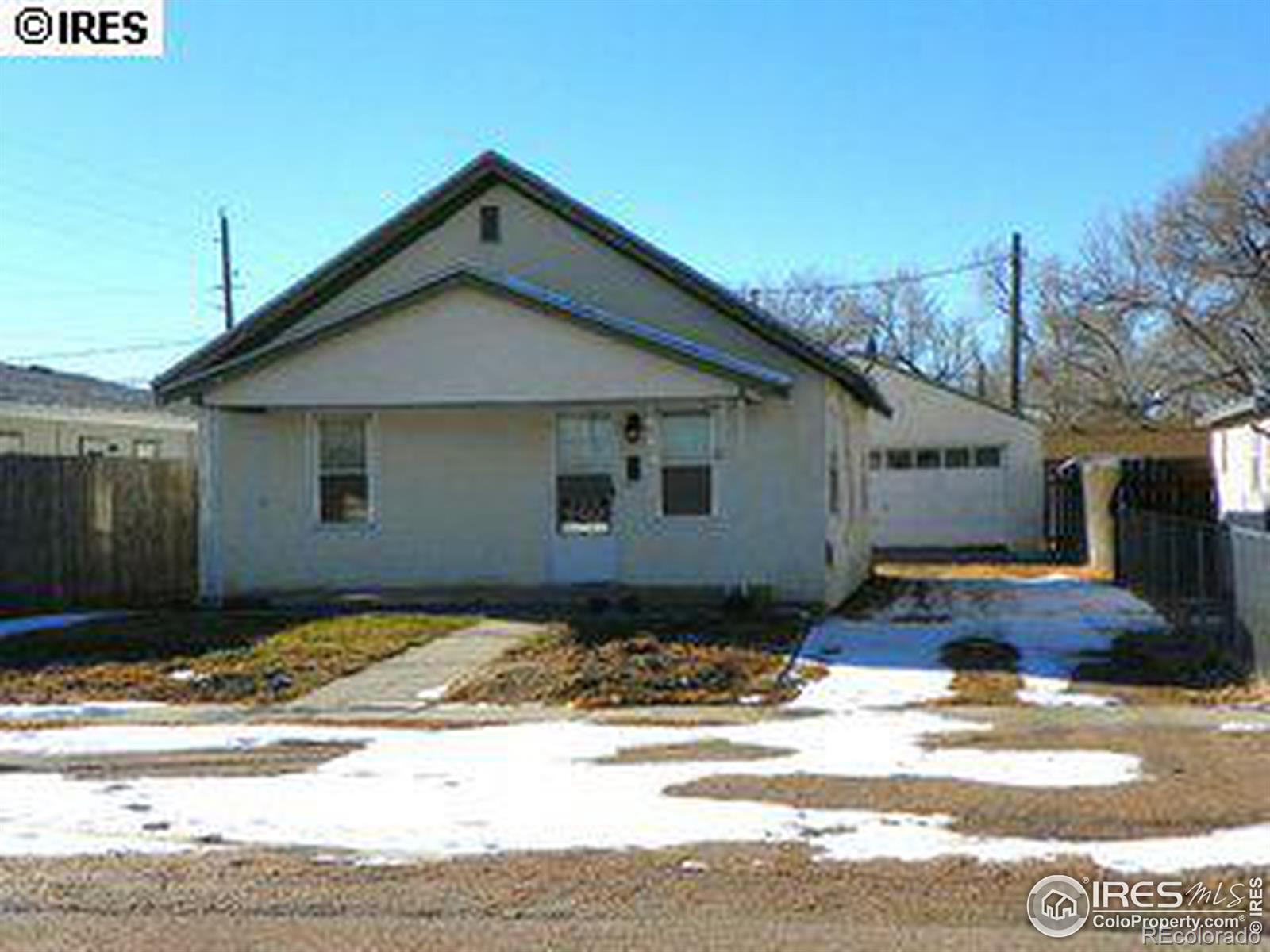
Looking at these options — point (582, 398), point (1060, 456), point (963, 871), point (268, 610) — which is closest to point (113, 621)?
point (268, 610)

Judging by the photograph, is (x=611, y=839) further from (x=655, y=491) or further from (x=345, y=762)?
(x=655, y=491)

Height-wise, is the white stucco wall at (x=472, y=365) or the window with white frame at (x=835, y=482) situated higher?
the white stucco wall at (x=472, y=365)

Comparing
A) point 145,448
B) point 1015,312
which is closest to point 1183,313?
point 1015,312

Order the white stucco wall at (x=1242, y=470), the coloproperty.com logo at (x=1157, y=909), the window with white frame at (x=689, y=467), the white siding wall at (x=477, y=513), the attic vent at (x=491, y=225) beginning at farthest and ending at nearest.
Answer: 1. the white stucco wall at (x=1242, y=470)
2. the attic vent at (x=491, y=225)
3. the window with white frame at (x=689, y=467)
4. the white siding wall at (x=477, y=513)
5. the coloproperty.com logo at (x=1157, y=909)

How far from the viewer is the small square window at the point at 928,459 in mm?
39344

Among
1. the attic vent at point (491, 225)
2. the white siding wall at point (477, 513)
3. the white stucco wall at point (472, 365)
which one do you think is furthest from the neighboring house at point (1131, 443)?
the white stucco wall at point (472, 365)

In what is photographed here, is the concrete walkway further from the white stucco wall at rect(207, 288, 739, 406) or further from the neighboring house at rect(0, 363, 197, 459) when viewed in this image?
the neighboring house at rect(0, 363, 197, 459)

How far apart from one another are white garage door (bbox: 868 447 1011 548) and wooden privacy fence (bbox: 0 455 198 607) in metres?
18.5

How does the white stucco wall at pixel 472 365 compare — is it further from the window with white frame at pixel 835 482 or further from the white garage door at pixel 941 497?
the white garage door at pixel 941 497

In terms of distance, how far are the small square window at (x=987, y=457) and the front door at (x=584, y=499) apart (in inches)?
770

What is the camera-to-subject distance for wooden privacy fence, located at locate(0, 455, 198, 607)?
72.1ft

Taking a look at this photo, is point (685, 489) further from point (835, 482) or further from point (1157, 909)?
point (1157, 909)

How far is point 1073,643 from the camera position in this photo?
17.3 meters

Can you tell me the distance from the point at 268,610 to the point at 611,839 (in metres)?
13.2
